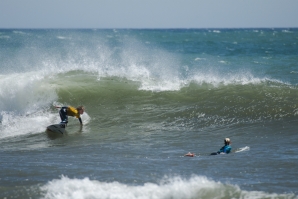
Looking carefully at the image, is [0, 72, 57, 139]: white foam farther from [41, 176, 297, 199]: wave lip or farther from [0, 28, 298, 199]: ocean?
[41, 176, 297, 199]: wave lip

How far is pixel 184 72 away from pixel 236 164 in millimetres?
19658

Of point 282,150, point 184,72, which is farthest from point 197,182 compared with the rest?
point 184,72

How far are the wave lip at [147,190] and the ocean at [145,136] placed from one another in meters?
0.02

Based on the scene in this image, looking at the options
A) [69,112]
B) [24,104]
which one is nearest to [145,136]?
[69,112]

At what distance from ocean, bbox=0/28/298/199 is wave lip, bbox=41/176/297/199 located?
0.07 feet

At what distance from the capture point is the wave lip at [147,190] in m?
9.28

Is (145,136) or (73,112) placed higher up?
(73,112)

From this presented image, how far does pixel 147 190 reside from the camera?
31.0ft

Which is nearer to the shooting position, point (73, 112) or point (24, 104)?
point (73, 112)

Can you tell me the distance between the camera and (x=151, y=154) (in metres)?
12.8

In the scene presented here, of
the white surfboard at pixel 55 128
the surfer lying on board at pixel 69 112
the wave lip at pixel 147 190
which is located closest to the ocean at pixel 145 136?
the wave lip at pixel 147 190

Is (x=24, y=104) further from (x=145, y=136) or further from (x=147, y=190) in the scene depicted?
(x=147, y=190)

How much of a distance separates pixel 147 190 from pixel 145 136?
19.3 ft

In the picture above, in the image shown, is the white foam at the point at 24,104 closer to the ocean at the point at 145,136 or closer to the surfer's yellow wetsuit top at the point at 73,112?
the ocean at the point at 145,136
